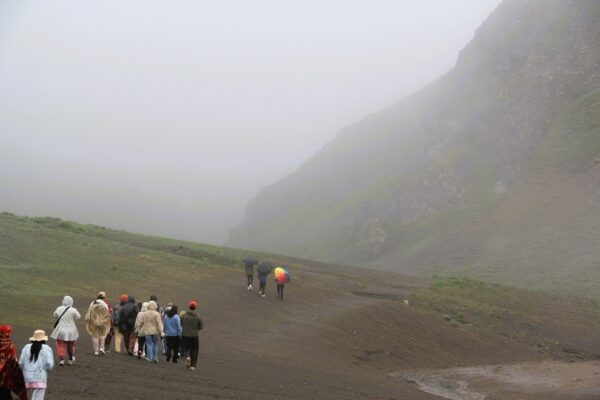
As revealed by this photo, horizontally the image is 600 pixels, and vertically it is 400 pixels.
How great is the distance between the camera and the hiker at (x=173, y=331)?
782 inches

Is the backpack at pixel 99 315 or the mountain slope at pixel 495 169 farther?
the mountain slope at pixel 495 169

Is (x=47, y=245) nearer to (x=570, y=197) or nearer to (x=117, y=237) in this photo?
(x=117, y=237)

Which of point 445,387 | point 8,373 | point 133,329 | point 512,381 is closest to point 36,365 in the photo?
point 8,373

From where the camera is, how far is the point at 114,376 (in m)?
16.7

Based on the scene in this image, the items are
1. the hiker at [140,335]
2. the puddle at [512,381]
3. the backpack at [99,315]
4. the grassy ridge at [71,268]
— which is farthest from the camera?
the grassy ridge at [71,268]

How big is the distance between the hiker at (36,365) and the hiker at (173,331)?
26.8 feet

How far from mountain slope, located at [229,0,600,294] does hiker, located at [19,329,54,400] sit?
211ft

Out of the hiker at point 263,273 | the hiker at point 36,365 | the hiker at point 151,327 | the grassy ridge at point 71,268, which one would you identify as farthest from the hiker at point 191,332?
the hiker at point 263,273

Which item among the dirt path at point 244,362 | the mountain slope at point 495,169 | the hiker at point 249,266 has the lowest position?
the dirt path at point 244,362

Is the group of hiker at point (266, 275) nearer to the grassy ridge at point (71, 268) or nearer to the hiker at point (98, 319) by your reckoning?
the grassy ridge at point (71, 268)

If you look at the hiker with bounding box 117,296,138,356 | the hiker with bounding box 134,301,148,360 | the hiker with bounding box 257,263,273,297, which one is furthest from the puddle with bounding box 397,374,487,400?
the hiker with bounding box 257,263,273,297

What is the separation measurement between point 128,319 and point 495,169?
93.2m

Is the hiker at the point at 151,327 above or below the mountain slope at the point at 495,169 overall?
below

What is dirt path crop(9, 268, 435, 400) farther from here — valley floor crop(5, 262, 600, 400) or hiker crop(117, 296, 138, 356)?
hiker crop(117, 296, 138, 356)
